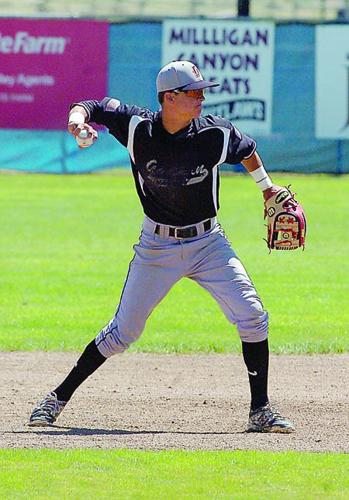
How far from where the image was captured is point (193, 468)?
18.7ft

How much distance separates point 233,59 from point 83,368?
61.6ft

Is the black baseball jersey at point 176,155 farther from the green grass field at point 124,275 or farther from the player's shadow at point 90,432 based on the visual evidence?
the green grass field at point 124,275

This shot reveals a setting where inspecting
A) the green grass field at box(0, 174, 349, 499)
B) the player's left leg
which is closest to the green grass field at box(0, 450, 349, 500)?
the green grass field at box(0, 174, 349, 499)

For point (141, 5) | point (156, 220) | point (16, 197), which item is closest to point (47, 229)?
point (16, 197)

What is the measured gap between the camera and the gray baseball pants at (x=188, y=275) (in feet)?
21.9

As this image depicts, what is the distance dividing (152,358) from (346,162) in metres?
16.6

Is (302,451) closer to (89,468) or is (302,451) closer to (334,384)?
(89,468)

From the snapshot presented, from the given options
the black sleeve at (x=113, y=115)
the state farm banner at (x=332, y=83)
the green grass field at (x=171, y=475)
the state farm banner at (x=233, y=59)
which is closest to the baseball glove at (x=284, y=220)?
the black sleeve at (x=113, y=115)

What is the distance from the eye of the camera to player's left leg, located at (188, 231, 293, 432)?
6.67 metres

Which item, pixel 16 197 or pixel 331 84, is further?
pixel 331 84

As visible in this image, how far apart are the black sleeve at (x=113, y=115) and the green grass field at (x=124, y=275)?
10.4 ft

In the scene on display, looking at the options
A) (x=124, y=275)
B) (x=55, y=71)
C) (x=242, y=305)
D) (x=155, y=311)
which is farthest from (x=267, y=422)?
(x=55, y=71)

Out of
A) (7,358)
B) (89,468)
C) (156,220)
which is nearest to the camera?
(89,468)

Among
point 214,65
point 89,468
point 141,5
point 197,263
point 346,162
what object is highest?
point 141,5
